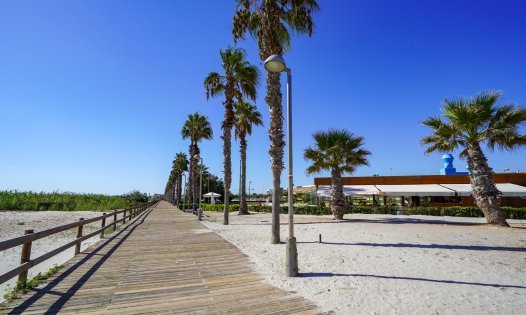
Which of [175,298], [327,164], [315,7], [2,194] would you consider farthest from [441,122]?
[2,194]

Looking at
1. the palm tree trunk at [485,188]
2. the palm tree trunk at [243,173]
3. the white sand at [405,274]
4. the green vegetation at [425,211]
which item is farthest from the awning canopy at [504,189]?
the palm tree trunk at [243,173]

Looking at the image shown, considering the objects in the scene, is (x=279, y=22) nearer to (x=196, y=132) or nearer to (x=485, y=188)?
(x=485, y=188)

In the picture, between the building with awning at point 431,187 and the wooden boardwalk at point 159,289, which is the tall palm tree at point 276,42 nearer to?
the wooden boardwalk at point 159,289

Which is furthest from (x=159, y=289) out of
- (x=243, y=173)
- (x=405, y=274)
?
(x=243, y=173)

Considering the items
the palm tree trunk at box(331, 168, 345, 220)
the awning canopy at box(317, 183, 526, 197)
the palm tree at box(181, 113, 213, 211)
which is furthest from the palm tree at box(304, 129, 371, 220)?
the palm tree at box(181, 113, 213, 211)

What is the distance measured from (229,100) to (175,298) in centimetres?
1515

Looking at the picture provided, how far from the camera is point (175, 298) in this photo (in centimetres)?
458

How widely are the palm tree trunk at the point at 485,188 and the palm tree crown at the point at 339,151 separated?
262 inches

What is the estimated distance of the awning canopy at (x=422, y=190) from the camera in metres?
25.0

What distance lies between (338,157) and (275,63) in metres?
15.0

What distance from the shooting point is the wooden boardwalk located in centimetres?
416

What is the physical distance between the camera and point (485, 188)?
14.8 meters

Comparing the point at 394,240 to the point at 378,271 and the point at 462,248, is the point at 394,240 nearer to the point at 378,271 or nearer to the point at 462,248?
the point at 462,248

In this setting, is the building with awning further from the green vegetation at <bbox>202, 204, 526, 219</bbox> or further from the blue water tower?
the blue water tower
